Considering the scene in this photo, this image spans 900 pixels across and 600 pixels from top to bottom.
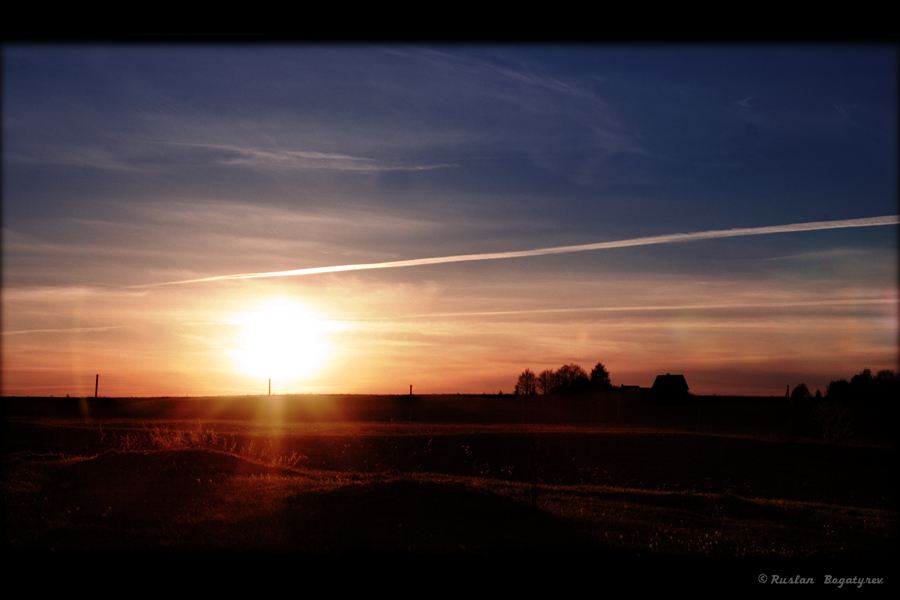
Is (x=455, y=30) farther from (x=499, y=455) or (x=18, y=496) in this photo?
(x=499, y=455)

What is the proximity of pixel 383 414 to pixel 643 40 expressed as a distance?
75.4 m

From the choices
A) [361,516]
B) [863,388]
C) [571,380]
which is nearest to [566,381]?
[571,380]

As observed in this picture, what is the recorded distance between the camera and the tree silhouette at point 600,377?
109188mm

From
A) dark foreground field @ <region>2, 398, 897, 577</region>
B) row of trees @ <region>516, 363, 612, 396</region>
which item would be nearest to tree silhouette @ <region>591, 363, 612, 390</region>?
Answer: row of trees @ <region>516, 363, 612, 396</region>

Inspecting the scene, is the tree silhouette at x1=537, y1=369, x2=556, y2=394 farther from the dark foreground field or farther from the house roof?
the dark foreground field

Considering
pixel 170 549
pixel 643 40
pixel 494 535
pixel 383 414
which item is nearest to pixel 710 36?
pixel 643 40

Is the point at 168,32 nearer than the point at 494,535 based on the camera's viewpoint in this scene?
Yes

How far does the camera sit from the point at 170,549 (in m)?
10.0

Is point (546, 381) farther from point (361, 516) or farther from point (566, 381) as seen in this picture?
point (361, 516)

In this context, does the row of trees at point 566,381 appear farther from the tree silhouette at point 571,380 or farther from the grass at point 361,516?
the grass at point 361,516

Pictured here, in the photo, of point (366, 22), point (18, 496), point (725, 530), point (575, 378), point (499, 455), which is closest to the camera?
point (366, 22)

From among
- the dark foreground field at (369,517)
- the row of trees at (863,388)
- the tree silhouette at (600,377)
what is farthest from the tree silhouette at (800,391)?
the dark foreground field at (369,517)

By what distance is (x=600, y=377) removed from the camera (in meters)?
112

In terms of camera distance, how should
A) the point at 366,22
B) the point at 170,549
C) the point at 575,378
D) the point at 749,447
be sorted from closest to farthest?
the point at 366,22 → the point at 170,549 → the point at 749,447 → the point at 575,378
